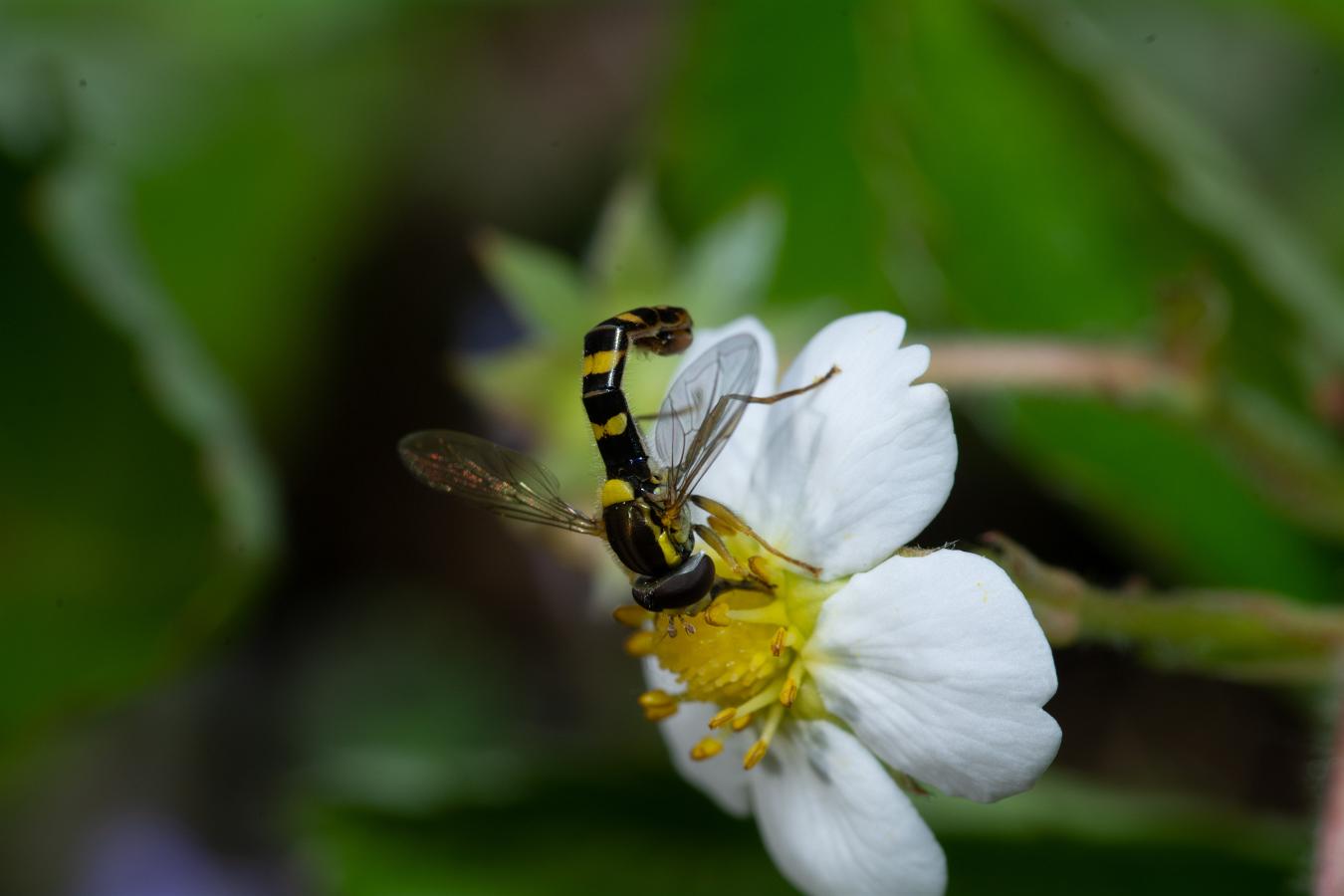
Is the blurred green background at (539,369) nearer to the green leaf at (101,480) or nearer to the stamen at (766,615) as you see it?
the green leaf at (101,480)

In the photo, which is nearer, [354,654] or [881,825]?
[881,825]

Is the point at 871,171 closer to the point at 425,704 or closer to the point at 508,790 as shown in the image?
the point at 508,790

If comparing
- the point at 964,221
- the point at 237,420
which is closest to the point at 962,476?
the point at 964,221

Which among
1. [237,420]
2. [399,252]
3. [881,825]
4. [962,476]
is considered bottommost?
[881,825]

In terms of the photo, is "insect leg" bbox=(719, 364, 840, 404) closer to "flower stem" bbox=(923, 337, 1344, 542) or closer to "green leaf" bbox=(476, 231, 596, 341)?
"flower stem" bbox=(923, 337, 1344, 542)

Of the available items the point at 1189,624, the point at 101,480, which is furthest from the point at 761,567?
the point at 101,480

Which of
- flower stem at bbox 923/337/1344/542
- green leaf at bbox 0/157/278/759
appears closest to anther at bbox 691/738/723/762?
flower stem at bbox 923/337/1344/542
